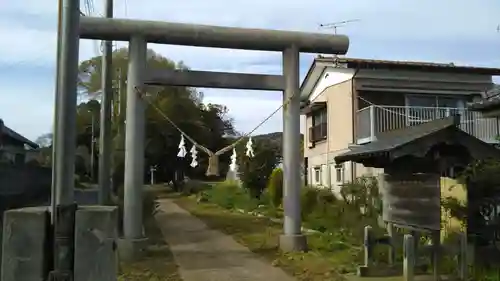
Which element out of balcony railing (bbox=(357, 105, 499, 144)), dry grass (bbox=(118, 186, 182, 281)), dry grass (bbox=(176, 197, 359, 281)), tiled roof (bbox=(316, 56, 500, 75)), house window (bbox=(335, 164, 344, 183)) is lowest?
dry grass (bbox=(118, 186, 182, 281))

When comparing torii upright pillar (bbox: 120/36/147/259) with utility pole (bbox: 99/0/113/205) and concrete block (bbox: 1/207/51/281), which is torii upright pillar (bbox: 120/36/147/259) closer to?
utility pole (bbox: 99/0/113/205)

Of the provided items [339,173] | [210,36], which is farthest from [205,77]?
[339,173]

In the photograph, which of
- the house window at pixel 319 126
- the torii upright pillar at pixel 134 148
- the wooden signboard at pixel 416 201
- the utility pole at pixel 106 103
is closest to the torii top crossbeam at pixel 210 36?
the torii upright pillar at pixel 134 148

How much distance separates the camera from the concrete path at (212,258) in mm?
9539

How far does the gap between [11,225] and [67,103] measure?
0.99m

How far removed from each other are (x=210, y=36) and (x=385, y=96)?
11346 mm

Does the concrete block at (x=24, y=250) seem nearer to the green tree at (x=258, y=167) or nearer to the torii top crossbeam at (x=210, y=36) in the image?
the torii top crossbeam at (x=210, y=36)

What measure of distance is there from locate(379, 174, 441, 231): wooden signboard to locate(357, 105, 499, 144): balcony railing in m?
9.43

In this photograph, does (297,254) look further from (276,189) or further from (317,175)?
(317,175)

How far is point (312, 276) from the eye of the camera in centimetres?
938

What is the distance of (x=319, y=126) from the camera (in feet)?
82.7

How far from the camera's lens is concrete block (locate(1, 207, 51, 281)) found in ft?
13.4

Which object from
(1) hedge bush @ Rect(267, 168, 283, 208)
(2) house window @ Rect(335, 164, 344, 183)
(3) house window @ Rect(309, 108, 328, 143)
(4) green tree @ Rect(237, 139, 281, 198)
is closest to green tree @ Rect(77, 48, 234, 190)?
(4) green tree @ Rect(237, 139, 281, 198)

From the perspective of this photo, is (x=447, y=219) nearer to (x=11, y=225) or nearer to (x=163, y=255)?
(x=163, y=255)
